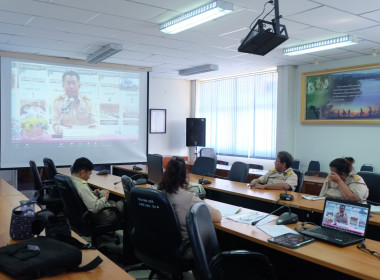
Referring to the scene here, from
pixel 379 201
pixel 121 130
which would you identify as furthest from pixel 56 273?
pixel 121 130

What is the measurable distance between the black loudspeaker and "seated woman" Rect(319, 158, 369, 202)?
575 cm

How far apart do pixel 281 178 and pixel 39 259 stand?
339 centimetres

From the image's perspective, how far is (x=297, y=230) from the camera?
2535 millimetres

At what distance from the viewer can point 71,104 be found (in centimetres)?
704

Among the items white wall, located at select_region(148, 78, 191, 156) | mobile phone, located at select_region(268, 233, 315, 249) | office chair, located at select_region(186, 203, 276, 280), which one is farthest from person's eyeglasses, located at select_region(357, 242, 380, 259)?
white wall, located at select_region(148, 78, 191, 156)

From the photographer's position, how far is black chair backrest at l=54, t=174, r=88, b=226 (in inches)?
136

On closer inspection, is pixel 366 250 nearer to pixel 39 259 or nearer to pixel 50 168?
pixel 39 259

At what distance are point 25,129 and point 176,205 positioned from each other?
5087 mm

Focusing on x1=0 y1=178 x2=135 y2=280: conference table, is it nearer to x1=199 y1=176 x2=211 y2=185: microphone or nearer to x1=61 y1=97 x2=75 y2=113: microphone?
x1=199 y1=176 x2=211 y2=185: microphone

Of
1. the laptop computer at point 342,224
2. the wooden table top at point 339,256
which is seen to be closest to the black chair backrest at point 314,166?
the laptop computer at point 342,224

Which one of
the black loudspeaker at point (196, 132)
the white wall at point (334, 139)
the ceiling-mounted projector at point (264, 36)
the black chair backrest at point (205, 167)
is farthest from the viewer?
the black loudspeaker at point (196, 132)

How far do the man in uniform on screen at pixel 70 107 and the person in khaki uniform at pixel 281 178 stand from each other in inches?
162

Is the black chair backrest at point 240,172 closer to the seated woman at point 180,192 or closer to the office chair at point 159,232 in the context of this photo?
the seated woman at point 180,192

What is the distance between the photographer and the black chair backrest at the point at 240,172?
17.1ft
